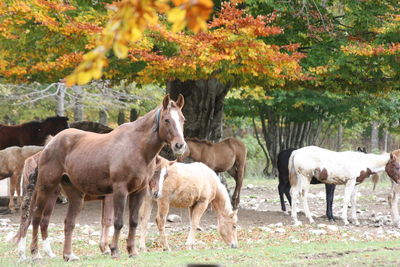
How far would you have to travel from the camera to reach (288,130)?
32375 millimetres

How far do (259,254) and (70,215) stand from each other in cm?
266

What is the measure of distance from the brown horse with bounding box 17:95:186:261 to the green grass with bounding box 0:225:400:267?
485 mm

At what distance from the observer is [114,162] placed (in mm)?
8898

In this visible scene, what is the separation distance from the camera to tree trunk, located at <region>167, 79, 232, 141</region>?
18.0 metres

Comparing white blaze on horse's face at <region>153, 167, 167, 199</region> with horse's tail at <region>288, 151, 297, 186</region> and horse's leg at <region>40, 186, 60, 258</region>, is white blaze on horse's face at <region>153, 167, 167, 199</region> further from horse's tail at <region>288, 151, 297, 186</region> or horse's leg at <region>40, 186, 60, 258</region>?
horse's tail at <region>288, 151, 297, 186</region>

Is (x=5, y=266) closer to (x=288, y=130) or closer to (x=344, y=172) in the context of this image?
(x=344, y=172)

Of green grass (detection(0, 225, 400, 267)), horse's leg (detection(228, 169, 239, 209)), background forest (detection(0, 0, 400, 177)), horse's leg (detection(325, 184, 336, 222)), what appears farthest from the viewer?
horse's leg (detection(228, 169, 239, 209))

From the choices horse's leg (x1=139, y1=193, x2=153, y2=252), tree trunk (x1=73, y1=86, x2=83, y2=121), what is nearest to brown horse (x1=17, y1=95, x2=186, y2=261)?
horse's leg (x1=139, y1=193, x2=153, y2=252)

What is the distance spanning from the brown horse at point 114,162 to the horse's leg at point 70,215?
0.04ft

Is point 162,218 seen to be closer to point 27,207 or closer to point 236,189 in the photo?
point 27,207

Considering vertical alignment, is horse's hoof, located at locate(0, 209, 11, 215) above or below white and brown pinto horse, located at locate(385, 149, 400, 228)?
below

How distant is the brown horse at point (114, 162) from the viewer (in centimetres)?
883

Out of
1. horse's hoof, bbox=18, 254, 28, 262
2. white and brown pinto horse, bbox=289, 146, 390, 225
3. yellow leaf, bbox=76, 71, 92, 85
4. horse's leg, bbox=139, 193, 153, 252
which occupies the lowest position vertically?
horse's hoof, bbox=18, 254, 28, 262

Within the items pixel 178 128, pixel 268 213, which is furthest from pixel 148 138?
pixel 268 213
